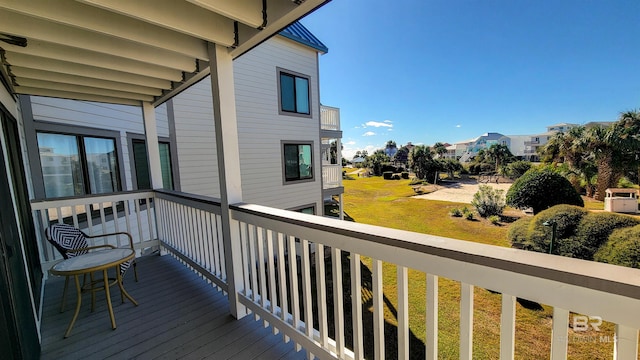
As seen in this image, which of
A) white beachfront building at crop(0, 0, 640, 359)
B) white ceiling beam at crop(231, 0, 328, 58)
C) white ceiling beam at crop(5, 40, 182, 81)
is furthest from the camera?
white ceiling beam at crop(5, 40, 182, 81)

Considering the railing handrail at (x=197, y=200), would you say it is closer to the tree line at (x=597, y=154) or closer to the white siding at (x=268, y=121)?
the white siding at (x=268, y=121)

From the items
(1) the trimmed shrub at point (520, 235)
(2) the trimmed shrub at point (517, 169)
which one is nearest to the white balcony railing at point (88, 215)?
(1) the trimmed shrub at point (520, 235)

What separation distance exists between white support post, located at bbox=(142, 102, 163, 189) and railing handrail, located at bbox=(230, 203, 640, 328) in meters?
3.66

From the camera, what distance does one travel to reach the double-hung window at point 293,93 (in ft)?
26.4

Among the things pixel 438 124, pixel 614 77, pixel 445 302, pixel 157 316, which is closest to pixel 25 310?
pixel 157 316

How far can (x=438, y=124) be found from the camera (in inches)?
1313

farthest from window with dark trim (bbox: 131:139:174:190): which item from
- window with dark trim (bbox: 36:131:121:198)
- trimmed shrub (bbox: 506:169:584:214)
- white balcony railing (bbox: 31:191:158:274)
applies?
trimmed shrub (bbox: 506:169:584:214)

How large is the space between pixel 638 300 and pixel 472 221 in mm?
13090

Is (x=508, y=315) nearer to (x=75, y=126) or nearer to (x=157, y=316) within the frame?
(x=157, y=316)

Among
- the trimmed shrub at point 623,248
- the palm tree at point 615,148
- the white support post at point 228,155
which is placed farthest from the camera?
the palm tree at point 615,148

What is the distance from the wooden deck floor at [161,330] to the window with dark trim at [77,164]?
182cm

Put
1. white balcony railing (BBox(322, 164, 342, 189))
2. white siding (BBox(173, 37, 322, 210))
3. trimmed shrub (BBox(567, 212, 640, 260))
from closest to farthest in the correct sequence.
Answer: trimmed shrub (BBox(567, 212, 640, 260))
white siding (BBox(173, 37, 322, 210))
white balcony railing (BBox(322, 164, 342, 189))

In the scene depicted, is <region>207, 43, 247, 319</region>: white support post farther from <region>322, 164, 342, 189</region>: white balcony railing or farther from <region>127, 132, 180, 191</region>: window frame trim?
<region>322, 164, 342, 189</region>: white balcony railing

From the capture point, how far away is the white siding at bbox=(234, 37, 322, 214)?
23.5ft
